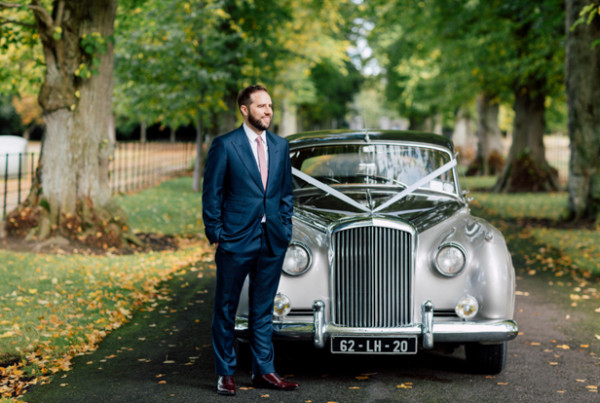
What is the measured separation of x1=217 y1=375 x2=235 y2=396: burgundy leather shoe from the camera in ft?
15.8

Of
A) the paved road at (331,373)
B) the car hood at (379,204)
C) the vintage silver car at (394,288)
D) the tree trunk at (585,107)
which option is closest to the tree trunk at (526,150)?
the tree trunk at (585,107)

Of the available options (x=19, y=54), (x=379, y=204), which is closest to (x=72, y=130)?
(x=19, y=54)

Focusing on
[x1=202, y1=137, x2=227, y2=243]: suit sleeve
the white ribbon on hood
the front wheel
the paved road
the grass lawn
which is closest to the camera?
[x1=202, y1=137, x2=227, y2=243]: suit sleeve

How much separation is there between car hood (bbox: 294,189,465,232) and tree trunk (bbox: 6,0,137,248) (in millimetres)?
6156

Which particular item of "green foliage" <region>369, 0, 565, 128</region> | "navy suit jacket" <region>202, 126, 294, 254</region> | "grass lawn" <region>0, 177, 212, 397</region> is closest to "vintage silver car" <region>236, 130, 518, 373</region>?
"navy suit jacket" <region>202, 126, 294, 254</region>

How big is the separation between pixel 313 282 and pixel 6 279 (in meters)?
4.99

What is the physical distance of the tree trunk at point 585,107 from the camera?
46.7 feet

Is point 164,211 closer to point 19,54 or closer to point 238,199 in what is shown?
point 19,54

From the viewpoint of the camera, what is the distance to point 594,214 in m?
14.7

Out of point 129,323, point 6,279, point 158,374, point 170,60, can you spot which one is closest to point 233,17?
point 170,60

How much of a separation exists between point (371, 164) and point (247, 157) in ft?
6.00

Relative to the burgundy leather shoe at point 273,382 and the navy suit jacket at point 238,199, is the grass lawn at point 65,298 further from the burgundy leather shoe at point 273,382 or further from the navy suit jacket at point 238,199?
the navy suit jacket at point 238,199

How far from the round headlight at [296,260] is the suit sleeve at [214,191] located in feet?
2.23

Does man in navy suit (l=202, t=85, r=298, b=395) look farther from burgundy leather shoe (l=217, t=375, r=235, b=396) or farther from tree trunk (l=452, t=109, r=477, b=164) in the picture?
tree trunk (l=452, t=109, r=477, b=164)
